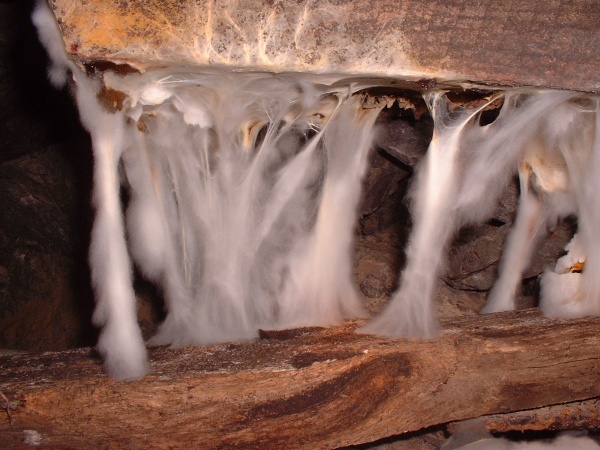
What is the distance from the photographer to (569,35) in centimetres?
126

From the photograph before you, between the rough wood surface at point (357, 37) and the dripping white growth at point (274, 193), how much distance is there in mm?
92

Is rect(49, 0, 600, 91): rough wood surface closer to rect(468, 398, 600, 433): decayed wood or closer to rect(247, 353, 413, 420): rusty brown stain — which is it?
rect(247, 353, 413, 420): rusty brown stain

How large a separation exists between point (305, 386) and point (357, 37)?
96cm

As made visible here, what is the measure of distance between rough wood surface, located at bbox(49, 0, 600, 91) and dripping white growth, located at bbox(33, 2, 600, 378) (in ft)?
0.30

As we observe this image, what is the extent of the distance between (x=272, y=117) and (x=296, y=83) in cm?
25

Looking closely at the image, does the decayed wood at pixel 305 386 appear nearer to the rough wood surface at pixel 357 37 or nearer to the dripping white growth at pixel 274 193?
the dripping white growth at pixel 274 193

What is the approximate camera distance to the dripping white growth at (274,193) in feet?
4.56

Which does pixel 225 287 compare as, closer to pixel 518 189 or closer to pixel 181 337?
pixel 181 337

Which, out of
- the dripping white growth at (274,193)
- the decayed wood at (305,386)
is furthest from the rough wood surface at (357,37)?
the decayed wood at (305,386)

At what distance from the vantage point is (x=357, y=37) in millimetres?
1203

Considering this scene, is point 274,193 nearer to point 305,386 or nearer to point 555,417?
point 305,386

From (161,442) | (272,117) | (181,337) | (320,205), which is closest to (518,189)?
(320,205)

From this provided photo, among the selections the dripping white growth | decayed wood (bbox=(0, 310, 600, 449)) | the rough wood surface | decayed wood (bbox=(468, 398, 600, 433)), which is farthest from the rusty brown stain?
the rough wood surface

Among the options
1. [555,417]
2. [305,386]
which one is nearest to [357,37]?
[305,386]
